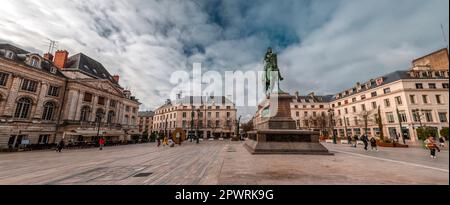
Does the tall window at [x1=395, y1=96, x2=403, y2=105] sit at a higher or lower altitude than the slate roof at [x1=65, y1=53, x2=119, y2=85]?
lower

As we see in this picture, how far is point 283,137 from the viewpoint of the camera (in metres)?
11.6

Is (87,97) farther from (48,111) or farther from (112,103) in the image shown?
(112,103)

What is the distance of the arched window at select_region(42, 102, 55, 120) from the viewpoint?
79.9 ft

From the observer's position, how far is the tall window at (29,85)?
22.1 meters

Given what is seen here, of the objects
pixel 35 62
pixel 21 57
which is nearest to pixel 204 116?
pixel 35 62

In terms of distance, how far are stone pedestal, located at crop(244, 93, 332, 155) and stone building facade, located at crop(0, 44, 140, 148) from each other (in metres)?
25.7

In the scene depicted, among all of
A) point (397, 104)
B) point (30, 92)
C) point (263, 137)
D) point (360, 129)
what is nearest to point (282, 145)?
point (263, 137)

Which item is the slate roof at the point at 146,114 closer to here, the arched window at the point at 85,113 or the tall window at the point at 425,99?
the arched window at the point at 85,113

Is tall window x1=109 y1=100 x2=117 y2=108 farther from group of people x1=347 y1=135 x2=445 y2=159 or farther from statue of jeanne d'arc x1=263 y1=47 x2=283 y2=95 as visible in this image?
group of people x1=347 y1=135 x2=445 y2=159

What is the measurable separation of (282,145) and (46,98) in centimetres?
3303

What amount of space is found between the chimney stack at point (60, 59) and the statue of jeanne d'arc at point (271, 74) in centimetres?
3562

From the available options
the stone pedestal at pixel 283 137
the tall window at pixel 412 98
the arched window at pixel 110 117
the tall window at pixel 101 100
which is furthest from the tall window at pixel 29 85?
the tall window at pixel 412 98

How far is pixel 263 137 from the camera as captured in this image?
1160cm

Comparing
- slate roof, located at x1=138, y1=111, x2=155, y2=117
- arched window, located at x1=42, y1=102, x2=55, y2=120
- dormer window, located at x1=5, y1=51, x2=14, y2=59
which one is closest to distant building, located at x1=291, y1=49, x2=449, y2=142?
arched window, located at x1=42, y1=102, x2=55, y2=120
